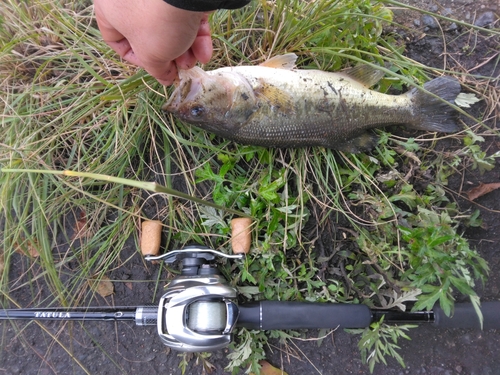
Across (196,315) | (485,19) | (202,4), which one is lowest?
(196,315)

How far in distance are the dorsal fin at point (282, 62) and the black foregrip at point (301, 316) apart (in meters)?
1.62

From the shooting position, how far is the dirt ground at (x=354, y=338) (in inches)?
105

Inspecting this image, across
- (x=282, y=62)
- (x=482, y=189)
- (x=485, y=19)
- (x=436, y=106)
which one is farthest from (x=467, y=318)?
(x=485, y=19)

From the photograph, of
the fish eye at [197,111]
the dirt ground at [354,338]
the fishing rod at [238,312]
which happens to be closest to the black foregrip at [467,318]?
the fishing rod at [238,312]

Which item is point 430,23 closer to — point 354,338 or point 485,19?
point 485,19

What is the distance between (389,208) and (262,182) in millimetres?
916

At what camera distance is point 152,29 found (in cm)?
154

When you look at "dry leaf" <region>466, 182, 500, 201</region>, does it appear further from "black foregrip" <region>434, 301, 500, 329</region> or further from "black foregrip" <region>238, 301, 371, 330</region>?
"black foregrip" <region>238, 301, 371, 330</region>

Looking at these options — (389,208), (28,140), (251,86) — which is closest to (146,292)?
(28,140)

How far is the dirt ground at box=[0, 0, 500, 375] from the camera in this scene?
268 cm

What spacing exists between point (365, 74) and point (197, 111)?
1.21m

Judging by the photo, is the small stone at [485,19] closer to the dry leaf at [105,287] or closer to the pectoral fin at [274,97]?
the pectoral fin at [274,97]

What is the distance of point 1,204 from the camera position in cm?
251

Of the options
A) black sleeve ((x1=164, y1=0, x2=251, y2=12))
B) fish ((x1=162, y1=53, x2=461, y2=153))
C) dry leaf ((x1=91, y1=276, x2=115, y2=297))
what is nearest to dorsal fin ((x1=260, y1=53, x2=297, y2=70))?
fish ((x1=162, y1=53, x2=461, y2=153))
